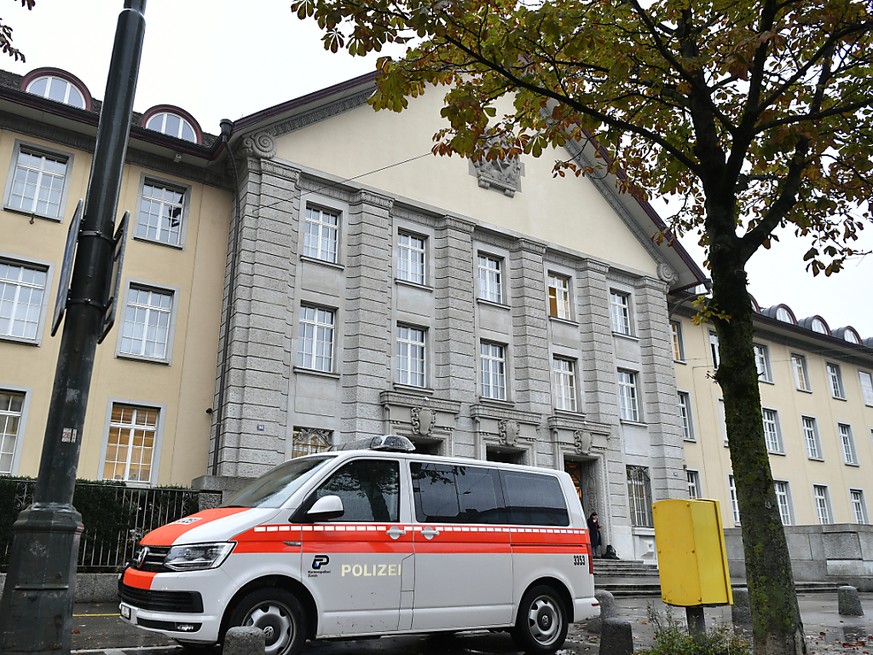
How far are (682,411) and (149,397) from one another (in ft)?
72.3

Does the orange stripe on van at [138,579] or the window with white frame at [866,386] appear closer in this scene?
the orange stripe on van at [138,579]

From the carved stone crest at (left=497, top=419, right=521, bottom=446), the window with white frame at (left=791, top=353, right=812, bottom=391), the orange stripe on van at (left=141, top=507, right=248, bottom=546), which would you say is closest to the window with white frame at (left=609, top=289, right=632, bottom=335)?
the carved stone crest at (left=497, top=419, right=521, bottom=446)

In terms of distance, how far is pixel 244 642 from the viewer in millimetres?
5641

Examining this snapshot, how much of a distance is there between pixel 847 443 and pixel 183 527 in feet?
131

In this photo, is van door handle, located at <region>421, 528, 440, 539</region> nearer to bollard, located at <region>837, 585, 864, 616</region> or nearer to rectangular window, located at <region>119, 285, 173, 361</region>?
bollard, located at <region>837, 585, 864, 616</region>

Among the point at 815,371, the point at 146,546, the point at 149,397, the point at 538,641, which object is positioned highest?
the point at 815,371

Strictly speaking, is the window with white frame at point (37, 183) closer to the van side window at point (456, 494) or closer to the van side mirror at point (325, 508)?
the van side window at point (456, 494)

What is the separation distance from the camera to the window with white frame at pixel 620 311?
29609 millimetres

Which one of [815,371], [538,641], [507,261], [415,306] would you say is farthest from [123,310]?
[815,371]

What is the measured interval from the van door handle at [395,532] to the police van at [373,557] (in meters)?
0.01

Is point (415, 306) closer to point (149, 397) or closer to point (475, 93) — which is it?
point (149, 397)

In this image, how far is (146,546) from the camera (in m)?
7.54

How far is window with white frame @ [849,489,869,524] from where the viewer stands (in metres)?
37.1

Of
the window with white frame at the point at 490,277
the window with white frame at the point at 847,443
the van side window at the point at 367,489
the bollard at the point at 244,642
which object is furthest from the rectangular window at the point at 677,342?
the bollard at the point at 244,642
